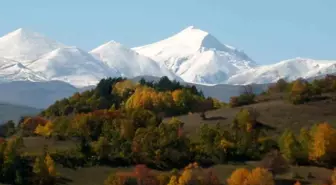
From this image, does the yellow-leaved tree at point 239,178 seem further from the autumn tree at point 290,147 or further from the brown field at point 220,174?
the autumn tree at point 290,147

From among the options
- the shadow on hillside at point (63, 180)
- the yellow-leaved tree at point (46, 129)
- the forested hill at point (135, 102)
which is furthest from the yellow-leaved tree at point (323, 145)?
the yellow-leaved tree at point (46, 129)

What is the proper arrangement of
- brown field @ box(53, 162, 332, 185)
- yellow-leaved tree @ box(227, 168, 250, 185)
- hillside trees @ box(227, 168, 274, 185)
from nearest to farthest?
1. hillside trees @ box(227, 168, 274, 185)
2. yellow-leaved tree @ box(227, 168, 250, 185)
3. brown field @ box(53, 162, 332, 185)

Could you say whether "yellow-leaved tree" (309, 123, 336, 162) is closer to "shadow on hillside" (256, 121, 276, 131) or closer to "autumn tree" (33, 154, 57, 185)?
"shadow on hillside" (256, 121, 276, 131)

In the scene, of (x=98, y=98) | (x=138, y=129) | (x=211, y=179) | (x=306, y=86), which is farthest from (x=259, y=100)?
(x=211, y=179)

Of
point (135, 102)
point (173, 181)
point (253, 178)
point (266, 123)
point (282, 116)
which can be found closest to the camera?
point (173, 181)

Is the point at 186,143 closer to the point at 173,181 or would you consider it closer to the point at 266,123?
the point at 173,181

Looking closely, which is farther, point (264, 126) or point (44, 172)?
point (264, 126)

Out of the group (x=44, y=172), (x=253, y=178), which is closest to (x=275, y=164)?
(x=253, y=178)

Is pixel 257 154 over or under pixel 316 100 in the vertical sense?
under

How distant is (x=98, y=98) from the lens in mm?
178875

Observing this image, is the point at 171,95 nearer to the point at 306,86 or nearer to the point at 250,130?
the point at 306,86

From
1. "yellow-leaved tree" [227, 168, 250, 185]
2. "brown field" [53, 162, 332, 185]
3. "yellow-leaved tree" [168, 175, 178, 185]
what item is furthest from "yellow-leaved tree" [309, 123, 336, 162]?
"yellow-leaved tree" [168, 175, 178, 185]

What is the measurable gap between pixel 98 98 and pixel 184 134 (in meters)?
55.1

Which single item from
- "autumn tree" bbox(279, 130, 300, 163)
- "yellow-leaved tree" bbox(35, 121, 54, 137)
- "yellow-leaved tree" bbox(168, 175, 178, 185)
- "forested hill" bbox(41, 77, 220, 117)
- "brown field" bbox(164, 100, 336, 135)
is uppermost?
"forested hill" bbox(41, 77, 220, 117)
